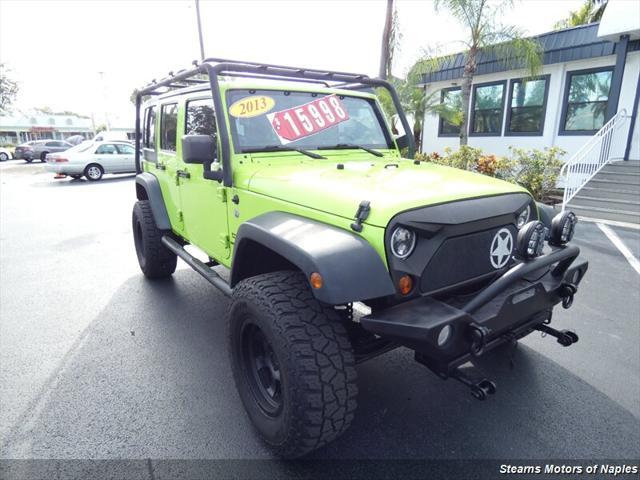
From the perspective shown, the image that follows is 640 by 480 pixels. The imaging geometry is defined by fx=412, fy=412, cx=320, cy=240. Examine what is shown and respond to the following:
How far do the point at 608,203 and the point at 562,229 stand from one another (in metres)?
7.39

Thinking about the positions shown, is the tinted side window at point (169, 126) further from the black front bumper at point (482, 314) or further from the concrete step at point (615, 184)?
the concrete step at point (615, 184)

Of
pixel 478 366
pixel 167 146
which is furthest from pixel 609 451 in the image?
pixel 167 146

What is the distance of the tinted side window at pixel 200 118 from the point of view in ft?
10.6

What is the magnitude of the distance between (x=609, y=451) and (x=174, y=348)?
3.02 m

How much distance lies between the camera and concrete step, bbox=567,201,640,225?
25.3 feet

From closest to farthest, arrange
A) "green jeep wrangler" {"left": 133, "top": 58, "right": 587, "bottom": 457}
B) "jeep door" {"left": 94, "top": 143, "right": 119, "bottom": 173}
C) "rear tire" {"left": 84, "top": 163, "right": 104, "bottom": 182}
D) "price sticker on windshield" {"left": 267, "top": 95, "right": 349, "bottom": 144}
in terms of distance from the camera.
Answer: "green jeep wrangler" {"left": 133, "top": 58, "right": 587, "bottom": 457}, "price sticker on windshield" {"left": 267, "top": 95, "right": 349, "bottom": 144}, "rear tire" {"left": 84, "top": 163, "right": 104, "bottom": 182}, "jeep door" {"left": 94, "top": 143, "right": 119, "bottom": 173}

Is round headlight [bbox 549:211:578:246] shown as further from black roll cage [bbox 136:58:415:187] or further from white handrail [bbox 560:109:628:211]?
white handrail [bbox 560:109:628:211]

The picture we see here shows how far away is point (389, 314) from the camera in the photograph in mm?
1892

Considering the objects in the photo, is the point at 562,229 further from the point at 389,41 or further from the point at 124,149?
the point at 124,149

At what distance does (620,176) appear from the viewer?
9.12 metres

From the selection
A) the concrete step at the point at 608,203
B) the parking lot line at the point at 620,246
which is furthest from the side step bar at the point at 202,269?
the concrete step at the point at 608,203

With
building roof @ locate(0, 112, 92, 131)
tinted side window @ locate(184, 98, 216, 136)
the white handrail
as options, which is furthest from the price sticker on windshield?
building roof @ locate(0, 112, 92, 131)

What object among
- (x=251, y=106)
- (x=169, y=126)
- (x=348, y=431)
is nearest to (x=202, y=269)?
(x=251, y=106)

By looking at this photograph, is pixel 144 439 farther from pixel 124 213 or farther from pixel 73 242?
pixel 124 213
